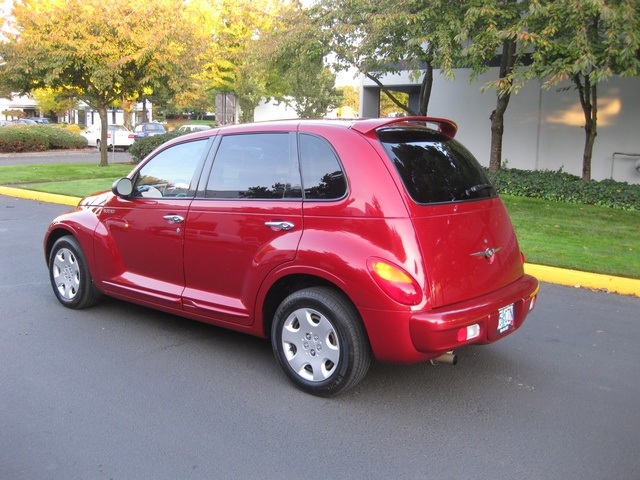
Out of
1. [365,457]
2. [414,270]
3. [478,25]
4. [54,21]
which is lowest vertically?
[365,457]

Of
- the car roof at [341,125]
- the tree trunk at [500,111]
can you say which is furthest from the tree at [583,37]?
the car roof at [341,125]

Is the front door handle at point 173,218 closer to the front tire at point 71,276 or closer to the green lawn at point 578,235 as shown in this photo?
the front tire at point 71,276

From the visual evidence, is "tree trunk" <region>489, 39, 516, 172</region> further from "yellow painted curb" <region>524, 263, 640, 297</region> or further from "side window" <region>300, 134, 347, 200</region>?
"side window" <region>300, 134, 347, 200</region>

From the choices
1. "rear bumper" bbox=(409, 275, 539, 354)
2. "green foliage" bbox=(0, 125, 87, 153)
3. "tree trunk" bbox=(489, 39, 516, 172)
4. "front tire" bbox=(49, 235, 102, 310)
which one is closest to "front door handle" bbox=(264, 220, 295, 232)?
"rear bumper" bbox=(409, 275, 539, 354)

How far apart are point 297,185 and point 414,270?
3.57 feet

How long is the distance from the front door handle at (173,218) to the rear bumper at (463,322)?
213 cm

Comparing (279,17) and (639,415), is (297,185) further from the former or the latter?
(279,17)

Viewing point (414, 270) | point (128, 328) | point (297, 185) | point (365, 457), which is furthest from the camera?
point (128, 328)

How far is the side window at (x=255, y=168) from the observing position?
4355mm

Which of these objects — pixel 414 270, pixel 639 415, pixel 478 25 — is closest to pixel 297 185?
pixel 414 270

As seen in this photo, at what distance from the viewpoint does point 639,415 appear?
12.7 ft

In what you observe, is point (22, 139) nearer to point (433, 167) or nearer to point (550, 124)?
point (550, 124)

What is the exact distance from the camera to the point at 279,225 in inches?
165

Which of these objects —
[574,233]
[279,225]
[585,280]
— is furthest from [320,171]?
[574,233]
